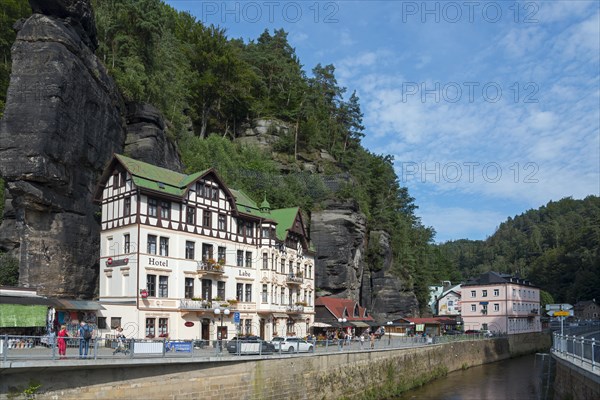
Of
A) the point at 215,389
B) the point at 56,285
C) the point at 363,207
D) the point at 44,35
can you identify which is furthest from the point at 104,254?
the point at 363,207

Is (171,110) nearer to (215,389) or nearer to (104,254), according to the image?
(104,254)

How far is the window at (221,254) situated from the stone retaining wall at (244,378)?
1401 cm

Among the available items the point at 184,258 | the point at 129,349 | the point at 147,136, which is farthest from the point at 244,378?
the point at 147,136

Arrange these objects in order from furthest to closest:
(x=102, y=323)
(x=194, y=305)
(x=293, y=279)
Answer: (x=293, y=279) < (x=194, y=305) < (x=102, y=323)

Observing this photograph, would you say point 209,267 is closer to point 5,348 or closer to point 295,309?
point 295,309

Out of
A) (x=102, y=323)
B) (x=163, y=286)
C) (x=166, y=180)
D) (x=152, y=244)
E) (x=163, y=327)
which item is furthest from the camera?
(x=166, y=180)

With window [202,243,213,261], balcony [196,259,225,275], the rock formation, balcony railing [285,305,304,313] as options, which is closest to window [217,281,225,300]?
balcony [196,259,225,275]

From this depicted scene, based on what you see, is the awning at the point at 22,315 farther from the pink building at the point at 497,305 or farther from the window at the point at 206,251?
the pink building at the point at 497,305

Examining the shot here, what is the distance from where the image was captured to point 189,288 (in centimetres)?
4488

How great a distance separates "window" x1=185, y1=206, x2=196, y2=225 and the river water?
20328mm

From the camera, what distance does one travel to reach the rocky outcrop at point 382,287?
81.6 m

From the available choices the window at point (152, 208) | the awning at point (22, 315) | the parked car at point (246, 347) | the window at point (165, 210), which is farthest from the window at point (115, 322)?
the parked car at point (246, 347)

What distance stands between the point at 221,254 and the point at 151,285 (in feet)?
27.1

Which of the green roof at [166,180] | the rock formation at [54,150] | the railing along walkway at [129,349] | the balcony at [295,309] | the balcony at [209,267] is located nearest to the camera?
the railing along walkway at [129,349]
